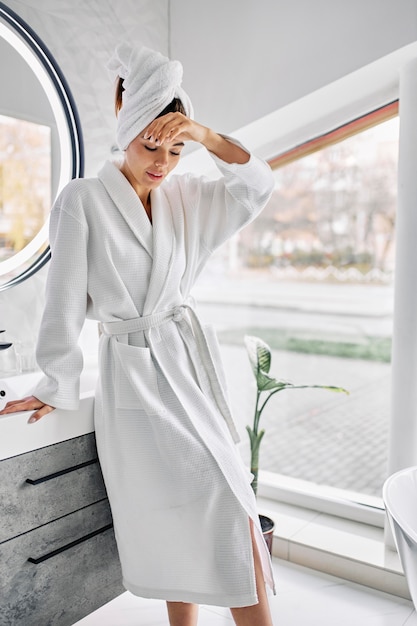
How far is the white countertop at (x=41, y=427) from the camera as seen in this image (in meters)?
1.50

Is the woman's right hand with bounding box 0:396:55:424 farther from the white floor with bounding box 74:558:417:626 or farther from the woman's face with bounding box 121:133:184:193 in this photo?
the white floor with bounding box 74:558:417:626

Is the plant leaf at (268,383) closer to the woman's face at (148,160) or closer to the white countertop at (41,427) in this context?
the white countertop at (41,427)

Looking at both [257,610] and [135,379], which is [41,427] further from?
[257,610]

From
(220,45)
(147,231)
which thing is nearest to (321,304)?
(220,45)

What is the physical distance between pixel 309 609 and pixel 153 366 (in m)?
1.10

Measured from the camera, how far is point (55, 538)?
1.67 meters

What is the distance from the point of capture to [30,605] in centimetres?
162

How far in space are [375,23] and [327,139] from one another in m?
0.67

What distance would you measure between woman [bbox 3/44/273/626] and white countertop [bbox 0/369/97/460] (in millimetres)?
32

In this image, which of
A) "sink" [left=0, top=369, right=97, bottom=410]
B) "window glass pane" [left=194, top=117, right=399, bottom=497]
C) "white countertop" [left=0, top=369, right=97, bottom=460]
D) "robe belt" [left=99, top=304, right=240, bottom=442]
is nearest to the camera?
"white countertop" [left=0, top=369, right=97, bottom=460]

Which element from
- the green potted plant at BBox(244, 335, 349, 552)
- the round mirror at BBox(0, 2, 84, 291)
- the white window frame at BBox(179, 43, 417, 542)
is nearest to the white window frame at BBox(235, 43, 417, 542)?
the white window frame at BBox(179, 43, 417, 542)

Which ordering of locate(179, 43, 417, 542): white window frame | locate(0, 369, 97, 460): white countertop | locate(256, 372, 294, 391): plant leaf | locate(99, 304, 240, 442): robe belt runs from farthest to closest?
locate(256, 372, 294, 391): plant leaf < locate(179, 43, 417, 542): white window frame < locate(99, 304, 240, 442): robe belt < locate(0, 369, 97, 460): white countertop

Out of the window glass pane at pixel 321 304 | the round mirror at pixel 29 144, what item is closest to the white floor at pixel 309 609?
the window glass pane at pixel 321 304

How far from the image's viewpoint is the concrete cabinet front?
61.0 inches
